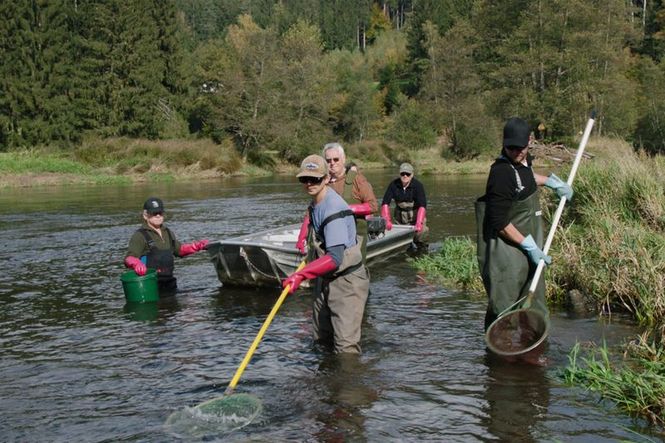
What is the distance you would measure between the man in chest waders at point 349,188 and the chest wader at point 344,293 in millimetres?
795

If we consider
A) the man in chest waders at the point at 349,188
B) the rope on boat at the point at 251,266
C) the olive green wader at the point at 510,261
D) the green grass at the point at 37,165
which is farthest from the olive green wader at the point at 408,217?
the green grass at the point at 37,165

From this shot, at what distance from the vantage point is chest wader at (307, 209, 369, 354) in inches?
253

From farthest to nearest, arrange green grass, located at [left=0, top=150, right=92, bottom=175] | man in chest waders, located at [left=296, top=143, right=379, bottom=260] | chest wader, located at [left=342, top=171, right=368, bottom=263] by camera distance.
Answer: green grass, located at [left=0, top=150, right=92, bottom=175]
chest wader, located at [left=342, top=171, right=368, bottom=263]
man in chest waders, located at [left=296, top=143, right=379, bottom=260]

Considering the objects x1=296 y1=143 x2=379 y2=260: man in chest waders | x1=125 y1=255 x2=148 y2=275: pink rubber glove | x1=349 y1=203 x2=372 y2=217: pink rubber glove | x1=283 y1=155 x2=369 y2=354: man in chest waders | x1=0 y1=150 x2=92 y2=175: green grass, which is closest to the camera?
x1=283 y1=155 x2=369 y2=354: man in chest waders

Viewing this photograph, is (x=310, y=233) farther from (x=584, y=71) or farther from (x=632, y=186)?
(x=584, y=71)

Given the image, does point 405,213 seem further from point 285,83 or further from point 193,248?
point 285,83

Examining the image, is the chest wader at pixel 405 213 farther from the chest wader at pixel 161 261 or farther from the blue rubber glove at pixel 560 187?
the blue rubber glove at pixel 560 187

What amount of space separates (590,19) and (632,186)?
41.5m

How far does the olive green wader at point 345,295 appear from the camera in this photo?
642 cm

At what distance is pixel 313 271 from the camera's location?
5.96m

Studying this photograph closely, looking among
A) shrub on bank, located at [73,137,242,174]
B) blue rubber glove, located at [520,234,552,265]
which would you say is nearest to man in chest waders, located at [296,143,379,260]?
blue rubber glove, located at [520,234,552,265]

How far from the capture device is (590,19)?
48.6 metres

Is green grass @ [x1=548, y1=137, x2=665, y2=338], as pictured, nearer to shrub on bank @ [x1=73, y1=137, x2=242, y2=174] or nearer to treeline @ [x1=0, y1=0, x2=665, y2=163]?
treeline @ [x1=0, y1=0, x2=665, y2=163]

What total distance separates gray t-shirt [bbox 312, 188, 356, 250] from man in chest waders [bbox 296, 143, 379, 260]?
0.84 m
